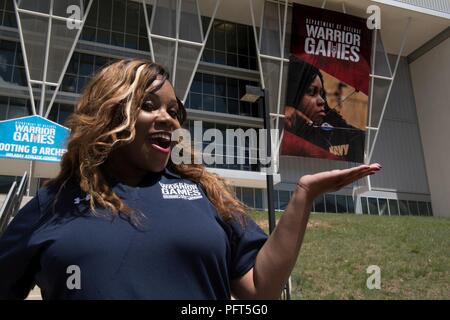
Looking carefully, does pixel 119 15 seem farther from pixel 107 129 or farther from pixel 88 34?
pixel 107 129

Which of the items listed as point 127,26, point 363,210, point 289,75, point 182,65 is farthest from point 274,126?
point 127,26

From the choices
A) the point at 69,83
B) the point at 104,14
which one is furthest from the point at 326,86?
the point at 69,83

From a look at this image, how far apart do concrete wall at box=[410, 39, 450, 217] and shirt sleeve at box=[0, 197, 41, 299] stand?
37.3m

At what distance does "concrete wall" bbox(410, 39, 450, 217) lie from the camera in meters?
35.1

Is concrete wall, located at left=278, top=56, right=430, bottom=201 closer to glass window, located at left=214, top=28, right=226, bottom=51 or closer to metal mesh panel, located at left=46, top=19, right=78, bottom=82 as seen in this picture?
glass window, located at left=214, top=28, right=226, bottom=51

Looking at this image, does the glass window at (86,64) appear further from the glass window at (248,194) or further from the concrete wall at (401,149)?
the concrete wall at (401,149)

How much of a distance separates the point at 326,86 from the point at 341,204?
8.55 metres

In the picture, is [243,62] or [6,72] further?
[243,62]

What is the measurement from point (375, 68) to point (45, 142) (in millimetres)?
23952

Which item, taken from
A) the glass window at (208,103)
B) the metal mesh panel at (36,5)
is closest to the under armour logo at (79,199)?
the metal mesh panel at (36,5)

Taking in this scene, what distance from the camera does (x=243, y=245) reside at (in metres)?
1.72

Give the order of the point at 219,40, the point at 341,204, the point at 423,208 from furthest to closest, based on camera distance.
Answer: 1. the point at 423,208
2. the point at 219,40
3. the point at 341,204

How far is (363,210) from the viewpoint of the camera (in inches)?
1303

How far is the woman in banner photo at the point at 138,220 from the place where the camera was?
1.48m
